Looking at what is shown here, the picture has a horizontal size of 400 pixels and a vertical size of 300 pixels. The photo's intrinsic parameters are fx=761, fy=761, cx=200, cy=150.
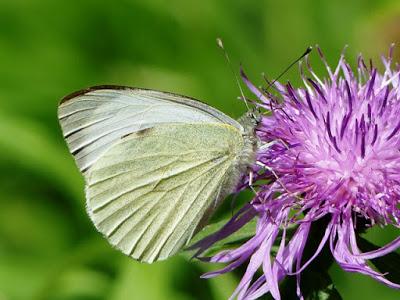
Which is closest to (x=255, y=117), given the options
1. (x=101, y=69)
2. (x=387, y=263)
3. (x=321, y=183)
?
(x=321, y=183)

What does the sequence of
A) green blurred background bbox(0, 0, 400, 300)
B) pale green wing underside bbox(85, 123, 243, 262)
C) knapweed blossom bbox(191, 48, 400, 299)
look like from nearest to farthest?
knapweed blossom bbox(191, 48, 400, 299), pale green wing underside bbox(85, 123, 243, 262), green blurred background bbox(0, 0, 400, 300)

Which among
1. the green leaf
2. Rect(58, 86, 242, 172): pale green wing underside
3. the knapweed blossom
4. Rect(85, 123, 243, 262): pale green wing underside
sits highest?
Rect(58, 86, 242, 172): pale green wing underside

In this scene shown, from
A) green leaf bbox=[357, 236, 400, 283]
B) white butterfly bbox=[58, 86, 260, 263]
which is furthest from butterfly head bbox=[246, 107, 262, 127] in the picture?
green leaf bbox=[357, 236, 400, 283]

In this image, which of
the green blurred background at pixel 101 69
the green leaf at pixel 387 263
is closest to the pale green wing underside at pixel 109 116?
the green leaf at pixel 387 263

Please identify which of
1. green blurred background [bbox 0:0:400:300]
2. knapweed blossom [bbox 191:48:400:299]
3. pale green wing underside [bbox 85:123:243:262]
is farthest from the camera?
green blurred background [bbox 0:0:400:300]

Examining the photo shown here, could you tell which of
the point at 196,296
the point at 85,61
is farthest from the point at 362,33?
the point at 196,296

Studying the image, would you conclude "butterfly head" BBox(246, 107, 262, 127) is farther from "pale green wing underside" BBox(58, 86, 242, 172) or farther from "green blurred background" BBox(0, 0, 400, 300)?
"green blurred background" BBox(0, 0, 400, 300)
